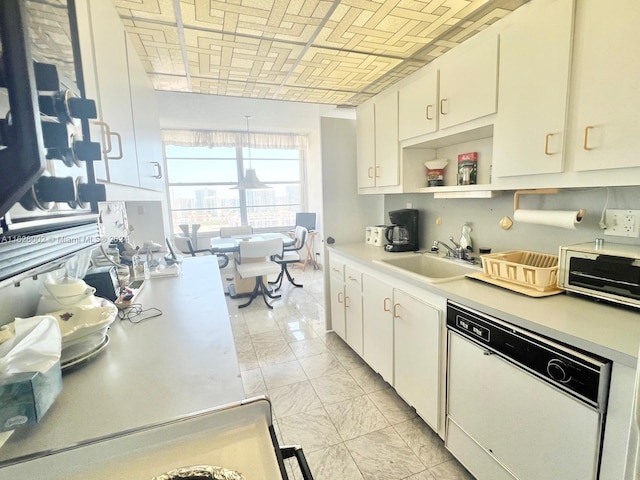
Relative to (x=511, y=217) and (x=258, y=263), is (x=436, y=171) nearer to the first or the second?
(x=511, y=217)

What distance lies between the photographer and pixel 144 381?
0.88 metres

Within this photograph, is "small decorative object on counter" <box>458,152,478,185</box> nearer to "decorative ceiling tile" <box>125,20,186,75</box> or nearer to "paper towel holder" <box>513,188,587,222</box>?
"paper towel holder" <box>513,188,587,222</box>

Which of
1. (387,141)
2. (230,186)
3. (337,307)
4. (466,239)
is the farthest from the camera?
(230,186)

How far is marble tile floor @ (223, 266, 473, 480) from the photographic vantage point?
1.53 m

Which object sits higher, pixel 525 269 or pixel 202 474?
pixel 525 269

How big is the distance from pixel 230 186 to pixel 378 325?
Result: 4.54m

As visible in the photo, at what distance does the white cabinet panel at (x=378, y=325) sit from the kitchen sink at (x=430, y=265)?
190mm

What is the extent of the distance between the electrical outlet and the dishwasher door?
747 millimetres

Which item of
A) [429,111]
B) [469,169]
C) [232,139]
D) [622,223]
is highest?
[232,139]

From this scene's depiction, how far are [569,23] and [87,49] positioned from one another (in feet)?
5.58

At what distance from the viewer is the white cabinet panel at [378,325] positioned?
197 centimetres

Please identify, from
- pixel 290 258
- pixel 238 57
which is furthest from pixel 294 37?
pixel 290 258

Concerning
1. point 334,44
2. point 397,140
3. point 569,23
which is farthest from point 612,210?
point 334,44

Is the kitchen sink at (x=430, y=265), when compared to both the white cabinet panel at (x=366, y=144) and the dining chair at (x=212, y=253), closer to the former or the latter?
the white cabinet panel at (x=366, y=144)
